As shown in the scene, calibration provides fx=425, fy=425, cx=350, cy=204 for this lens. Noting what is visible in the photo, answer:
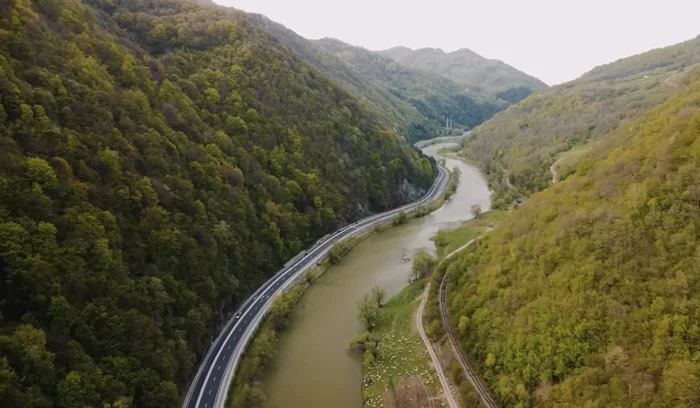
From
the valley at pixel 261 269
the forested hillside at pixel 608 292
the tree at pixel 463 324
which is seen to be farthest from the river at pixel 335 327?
the forested hillside at pixel 608 292

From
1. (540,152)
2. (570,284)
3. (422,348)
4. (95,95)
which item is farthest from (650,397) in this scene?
(540,152)

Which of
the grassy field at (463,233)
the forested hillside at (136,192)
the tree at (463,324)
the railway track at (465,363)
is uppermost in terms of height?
the forested hillside at (136,192)

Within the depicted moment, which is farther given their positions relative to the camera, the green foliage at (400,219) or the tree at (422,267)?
the green foliage at (400,219)

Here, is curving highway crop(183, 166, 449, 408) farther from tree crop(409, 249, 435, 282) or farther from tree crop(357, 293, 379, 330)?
tree crop(409, 249, 435, 282)

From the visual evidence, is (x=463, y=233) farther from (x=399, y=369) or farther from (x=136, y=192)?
(x=136, y=192)

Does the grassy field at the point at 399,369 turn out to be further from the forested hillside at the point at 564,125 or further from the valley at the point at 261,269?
the forested hillside at the point at 564,125

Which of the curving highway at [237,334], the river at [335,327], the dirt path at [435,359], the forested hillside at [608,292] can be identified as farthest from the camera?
the river at [335,327]
